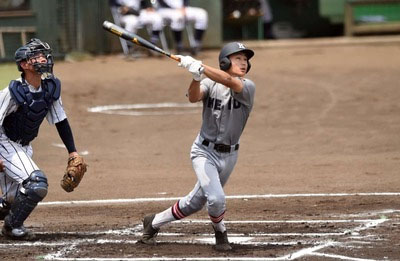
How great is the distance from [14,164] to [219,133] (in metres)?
1.74

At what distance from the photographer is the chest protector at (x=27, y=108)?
7680mm

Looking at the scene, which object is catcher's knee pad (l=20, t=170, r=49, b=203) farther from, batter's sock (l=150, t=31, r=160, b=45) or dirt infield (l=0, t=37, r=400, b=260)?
batter's sock (l=150, t=31, r=160, b=45)

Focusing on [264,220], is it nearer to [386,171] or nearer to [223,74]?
[223,74]

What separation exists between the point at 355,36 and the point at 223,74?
1346cm

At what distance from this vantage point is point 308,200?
9.62m

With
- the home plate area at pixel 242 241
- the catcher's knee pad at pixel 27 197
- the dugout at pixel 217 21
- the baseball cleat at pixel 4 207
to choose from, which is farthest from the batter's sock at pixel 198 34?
the catcher's knee pad at pixel 27 197

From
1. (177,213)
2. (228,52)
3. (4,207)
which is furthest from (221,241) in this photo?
(4,207)

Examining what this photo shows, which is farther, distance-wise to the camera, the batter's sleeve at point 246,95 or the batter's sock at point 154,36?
the batter's sock at point 154,36

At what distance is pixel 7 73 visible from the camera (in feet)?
54.1

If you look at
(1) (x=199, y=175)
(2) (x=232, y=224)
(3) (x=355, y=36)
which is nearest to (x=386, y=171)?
(2) (x=232, y=224)

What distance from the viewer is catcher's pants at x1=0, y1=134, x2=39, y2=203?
7742 millimetres

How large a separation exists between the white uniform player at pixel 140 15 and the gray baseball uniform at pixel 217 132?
1067cm

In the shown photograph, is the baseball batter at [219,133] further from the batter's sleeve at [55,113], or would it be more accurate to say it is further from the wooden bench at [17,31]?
the wooden bench at [17,31]

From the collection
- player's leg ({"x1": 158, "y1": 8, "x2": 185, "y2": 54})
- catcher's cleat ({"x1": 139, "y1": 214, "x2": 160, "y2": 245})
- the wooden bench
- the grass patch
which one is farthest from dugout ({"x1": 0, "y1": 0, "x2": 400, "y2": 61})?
catcher's cleat ({"x1": 139, "y1": 214, "x2": 160, "y2": 245})
